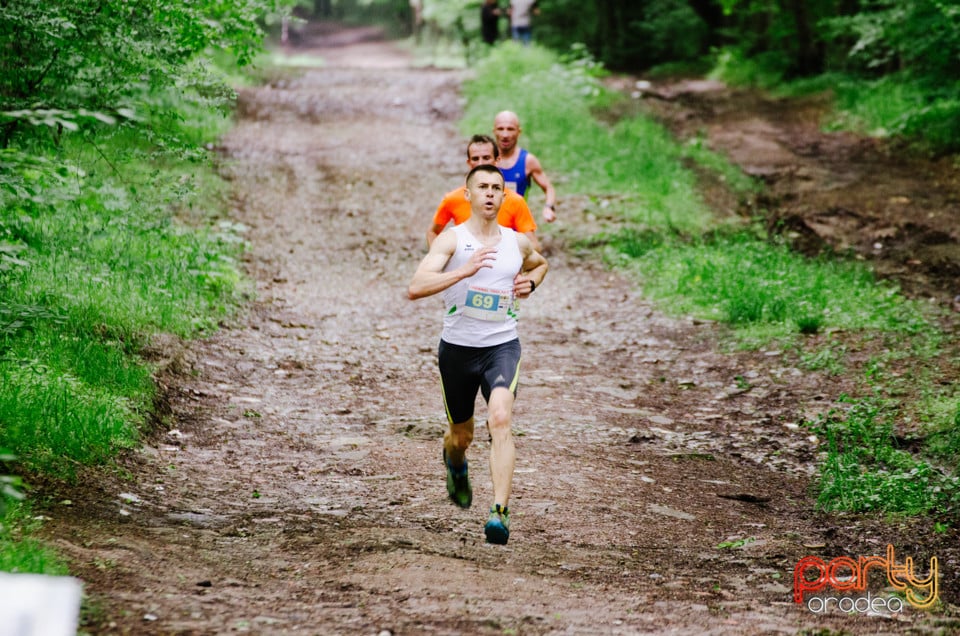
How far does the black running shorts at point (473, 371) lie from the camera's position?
581cm

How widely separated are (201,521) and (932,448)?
17.8 feet

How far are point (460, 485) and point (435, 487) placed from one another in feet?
2.31

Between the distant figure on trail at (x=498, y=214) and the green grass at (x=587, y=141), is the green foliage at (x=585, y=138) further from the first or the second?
the distant figure on trail at (x=498, y=214)

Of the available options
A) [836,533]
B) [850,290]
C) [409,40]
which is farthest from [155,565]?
[409,40]

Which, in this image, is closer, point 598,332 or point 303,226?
point 598,332

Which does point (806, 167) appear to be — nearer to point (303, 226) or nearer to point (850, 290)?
point (850, 290)

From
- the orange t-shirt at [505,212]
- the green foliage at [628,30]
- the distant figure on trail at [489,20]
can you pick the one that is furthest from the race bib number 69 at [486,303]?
the green foliage at [628,30]

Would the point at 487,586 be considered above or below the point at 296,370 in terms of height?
above

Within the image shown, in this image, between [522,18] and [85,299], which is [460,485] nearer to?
[85,299]

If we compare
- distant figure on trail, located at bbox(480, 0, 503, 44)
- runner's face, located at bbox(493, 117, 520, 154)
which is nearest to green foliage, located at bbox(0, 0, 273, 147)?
runner's face, located at bbox(493, 117, 520, 154)

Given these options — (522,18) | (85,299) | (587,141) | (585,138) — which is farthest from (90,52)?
(522,18)

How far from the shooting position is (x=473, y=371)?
5.96 m

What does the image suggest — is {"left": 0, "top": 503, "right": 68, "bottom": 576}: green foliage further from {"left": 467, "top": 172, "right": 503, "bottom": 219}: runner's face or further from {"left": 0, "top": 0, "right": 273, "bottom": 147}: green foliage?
{"left": 0, "top": 0, "right": 273, "bottom": 147}: green foliage

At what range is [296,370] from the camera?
32.8ft
